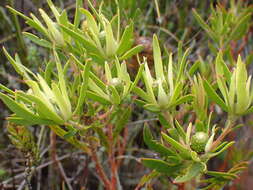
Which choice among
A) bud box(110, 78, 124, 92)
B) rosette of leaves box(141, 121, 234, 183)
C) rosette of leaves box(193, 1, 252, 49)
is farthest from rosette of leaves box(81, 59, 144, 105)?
rosette of leaves box(193, 1, 252, 49)

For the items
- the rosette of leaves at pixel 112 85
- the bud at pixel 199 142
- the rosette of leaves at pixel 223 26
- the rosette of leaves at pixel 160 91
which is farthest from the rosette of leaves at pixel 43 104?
the rosette of leaves at pixel 223 26

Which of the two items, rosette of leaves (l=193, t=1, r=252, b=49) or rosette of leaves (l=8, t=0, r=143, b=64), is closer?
rosette of leaves (l=8, t=0, r=143, b=64)

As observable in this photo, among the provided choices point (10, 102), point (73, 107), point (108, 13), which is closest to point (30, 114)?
point (10, 102)

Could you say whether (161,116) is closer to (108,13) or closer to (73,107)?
(73,107)

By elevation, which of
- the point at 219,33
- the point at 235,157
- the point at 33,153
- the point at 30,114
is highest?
Result: the point at 219,33

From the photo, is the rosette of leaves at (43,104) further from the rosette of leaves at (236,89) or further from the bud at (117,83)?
the rosette of leaves at (236,89)

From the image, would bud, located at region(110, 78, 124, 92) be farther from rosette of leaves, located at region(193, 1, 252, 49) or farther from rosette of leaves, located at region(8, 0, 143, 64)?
rosette of leaves, located at region(193, 1, 252, 49)

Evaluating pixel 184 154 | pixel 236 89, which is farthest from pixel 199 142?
pixel 236 89
